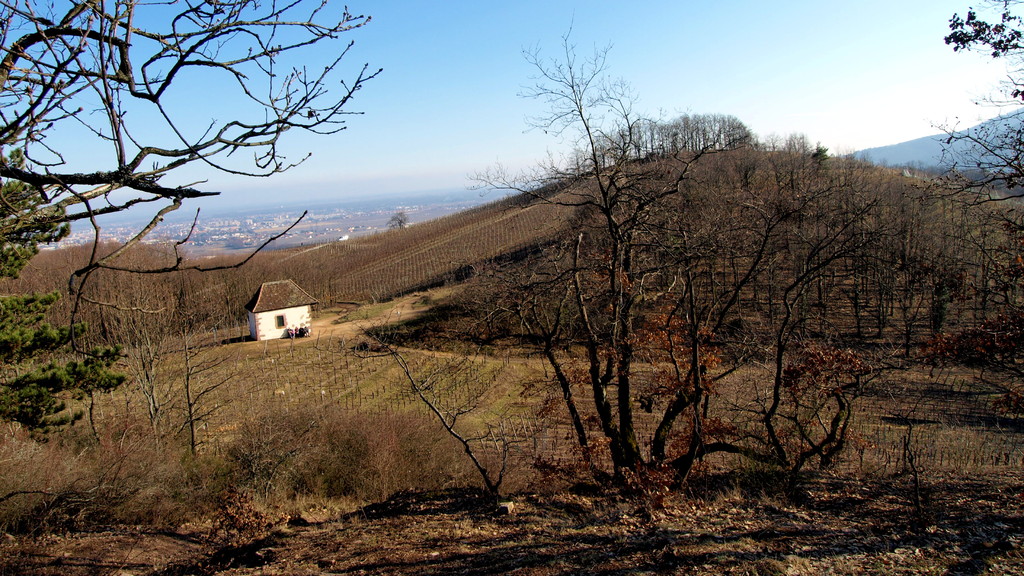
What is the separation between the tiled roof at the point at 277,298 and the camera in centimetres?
3669

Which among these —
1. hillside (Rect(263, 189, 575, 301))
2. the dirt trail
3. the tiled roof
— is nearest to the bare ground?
the dirt trail

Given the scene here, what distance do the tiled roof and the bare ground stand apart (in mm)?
29622

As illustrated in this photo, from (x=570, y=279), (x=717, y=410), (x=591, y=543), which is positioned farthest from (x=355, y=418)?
(x=717, y=410)

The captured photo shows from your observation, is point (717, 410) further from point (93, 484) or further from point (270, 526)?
point (93, 484)

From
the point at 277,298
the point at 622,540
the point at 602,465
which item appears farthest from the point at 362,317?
the point at 622,540

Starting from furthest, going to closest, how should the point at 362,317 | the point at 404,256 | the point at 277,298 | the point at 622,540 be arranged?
the point at 404,256 < the point at 277,298 < the point at 362,317 < the point at 622,540

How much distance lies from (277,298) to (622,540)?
117 ft

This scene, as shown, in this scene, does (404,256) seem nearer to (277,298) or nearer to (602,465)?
(277,298)

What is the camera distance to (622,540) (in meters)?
6.42

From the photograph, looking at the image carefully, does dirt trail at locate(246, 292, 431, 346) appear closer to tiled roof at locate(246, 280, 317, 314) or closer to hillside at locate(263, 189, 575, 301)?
tiled roof at locate(246, 280, 317, 314)

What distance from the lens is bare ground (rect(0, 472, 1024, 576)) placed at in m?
5.68

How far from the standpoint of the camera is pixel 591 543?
6.43m

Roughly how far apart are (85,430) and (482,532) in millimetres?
12150

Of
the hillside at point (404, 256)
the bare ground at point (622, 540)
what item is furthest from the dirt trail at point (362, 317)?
the bare ground at point (622, 540)
